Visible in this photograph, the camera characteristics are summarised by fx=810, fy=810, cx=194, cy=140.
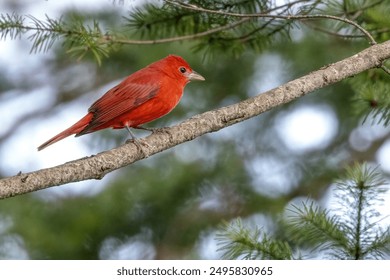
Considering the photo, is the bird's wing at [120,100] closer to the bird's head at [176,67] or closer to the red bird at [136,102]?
the red bird at [136,102]

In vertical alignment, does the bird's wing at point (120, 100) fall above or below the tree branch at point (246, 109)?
above

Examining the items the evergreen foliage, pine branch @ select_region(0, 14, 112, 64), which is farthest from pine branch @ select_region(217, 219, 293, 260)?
pine branch @ select_region(0, 14, 112, 64)

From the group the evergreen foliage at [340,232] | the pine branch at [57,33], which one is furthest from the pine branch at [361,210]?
the pine branch at [57,33]

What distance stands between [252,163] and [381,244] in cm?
224

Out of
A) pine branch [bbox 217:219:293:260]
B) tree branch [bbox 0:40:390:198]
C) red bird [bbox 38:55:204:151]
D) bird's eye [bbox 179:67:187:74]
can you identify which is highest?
bird's eye [bbox 179:67:187:74]

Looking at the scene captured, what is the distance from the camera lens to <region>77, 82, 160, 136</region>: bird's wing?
3441 millimetres

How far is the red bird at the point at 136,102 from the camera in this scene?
3.43 m

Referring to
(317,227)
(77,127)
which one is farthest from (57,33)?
(317,227)

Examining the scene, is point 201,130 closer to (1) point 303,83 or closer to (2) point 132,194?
(1) point 303,83

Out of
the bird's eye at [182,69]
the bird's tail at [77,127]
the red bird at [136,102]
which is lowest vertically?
the bird's tail at [77,127]

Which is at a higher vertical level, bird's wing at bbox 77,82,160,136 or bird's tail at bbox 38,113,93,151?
bird's wing at bbox 77,82,160,136

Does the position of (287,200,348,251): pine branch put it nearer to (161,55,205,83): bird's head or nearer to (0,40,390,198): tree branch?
(0,40,390,198): tree branch

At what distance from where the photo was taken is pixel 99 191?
459 centimetres

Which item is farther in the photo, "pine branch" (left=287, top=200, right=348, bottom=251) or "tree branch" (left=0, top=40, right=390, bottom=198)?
"tree branch" (left=0, top=40, right=390, bottom=198)
